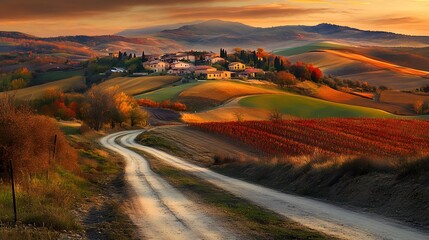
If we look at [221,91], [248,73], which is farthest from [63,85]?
[221,91]

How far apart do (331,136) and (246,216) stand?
172 feet

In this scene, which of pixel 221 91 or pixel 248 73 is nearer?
pixel 221 91

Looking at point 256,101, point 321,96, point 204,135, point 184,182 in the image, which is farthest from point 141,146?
point 321,96

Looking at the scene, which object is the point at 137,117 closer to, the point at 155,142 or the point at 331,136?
the point at 155,142

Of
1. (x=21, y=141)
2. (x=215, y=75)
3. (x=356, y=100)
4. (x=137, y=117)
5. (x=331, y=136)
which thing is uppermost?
(x=21, y=141)

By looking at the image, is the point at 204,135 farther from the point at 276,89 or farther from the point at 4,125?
the point at 276,89

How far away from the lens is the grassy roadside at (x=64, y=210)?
45.6 feet

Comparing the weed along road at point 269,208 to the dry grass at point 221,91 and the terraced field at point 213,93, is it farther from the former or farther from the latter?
the dry grass at point 221,91

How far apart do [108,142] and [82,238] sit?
5380cm

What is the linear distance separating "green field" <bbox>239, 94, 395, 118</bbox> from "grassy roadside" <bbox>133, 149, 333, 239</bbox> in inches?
3629

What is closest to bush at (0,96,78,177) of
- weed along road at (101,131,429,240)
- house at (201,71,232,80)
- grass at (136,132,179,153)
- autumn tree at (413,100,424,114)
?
weed along road at (101,131,429,240)

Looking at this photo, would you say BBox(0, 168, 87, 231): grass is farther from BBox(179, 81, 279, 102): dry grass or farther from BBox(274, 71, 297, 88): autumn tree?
BBox(274, 71, 297, 88): autumn tree

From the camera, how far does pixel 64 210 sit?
1650cm

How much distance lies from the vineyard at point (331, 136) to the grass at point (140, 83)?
81130 millimetres
